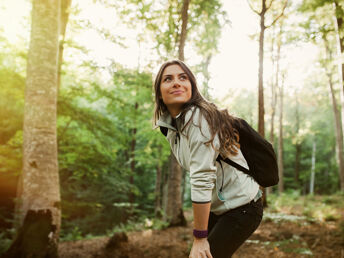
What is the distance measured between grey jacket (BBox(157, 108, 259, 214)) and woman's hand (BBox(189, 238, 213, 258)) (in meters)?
0.30

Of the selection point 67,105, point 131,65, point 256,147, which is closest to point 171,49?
point 131,65

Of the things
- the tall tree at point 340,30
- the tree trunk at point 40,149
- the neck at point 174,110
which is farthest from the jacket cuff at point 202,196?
the tall tree at point 340,30

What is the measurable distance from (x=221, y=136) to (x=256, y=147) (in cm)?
Result: 40

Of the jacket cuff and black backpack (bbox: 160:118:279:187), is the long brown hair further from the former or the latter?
the jacket cuff

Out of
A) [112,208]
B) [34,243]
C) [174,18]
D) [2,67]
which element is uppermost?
[174,18]

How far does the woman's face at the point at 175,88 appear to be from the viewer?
2.21 m

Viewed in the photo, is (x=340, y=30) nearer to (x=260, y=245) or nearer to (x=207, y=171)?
(x=260, y=245)

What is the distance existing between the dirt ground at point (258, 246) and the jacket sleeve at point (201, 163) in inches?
182

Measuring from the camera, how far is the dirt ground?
5.67 meters

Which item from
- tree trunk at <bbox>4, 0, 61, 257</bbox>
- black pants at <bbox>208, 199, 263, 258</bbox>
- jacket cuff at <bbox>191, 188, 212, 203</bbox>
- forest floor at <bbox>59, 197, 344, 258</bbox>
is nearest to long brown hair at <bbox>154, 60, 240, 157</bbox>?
jacket cuff at <bbox>191, 188, 212, 203</bbox>

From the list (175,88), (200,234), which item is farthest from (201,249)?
(175,88)

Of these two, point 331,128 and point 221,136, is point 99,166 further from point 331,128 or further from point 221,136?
point 331,128

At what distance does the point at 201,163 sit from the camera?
182 centimetres

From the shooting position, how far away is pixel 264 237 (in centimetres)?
703
